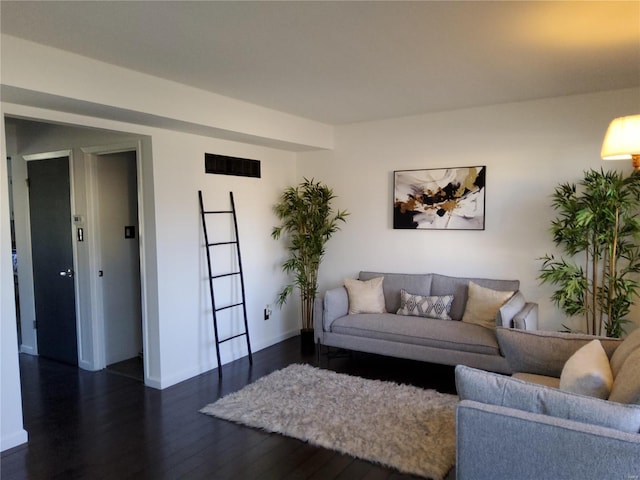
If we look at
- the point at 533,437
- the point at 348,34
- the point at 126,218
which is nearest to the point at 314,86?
the point at 348,34

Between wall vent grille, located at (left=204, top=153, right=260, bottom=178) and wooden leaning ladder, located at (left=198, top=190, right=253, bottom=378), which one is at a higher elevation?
wall vent grille, located at (left=204, top=153, right=260, bottom=178)

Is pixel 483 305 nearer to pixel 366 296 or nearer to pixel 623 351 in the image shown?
pixel 366 296

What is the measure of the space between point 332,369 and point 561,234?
8.10 feet

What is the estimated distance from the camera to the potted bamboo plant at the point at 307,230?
524 centimetres

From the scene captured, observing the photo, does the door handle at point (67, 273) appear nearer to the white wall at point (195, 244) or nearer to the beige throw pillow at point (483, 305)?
the white wall at point (195, 244)

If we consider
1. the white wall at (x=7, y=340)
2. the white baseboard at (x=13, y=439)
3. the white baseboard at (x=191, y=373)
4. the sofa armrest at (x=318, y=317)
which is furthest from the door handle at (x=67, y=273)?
the sofa armrest at (x=318, y=317)

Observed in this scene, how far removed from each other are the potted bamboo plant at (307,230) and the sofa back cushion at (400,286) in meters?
0.89

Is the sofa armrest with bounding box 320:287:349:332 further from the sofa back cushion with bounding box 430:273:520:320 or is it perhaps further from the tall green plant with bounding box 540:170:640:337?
the tall green plant with bounding box 540:170:640:337

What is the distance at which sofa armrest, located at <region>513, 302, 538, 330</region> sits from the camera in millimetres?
3564

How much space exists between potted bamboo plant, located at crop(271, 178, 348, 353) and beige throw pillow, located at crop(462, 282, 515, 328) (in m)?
1.78

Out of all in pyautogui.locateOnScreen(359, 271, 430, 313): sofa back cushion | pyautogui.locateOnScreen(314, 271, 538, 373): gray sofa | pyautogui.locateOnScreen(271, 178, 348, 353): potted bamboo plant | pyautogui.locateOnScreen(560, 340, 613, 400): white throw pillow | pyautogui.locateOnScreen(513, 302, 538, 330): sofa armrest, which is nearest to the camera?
pyautogui.locateOnScreen(560, 340, 613, 400): white throw pillow

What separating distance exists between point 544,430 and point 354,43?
2261 millimetres

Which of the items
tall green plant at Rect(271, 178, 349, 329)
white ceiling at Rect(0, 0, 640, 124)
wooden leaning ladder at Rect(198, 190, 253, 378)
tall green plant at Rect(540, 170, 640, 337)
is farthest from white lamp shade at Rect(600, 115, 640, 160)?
wooden leaning ladder at Rect(198, 190, 253, 378)

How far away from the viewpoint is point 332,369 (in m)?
4.38
